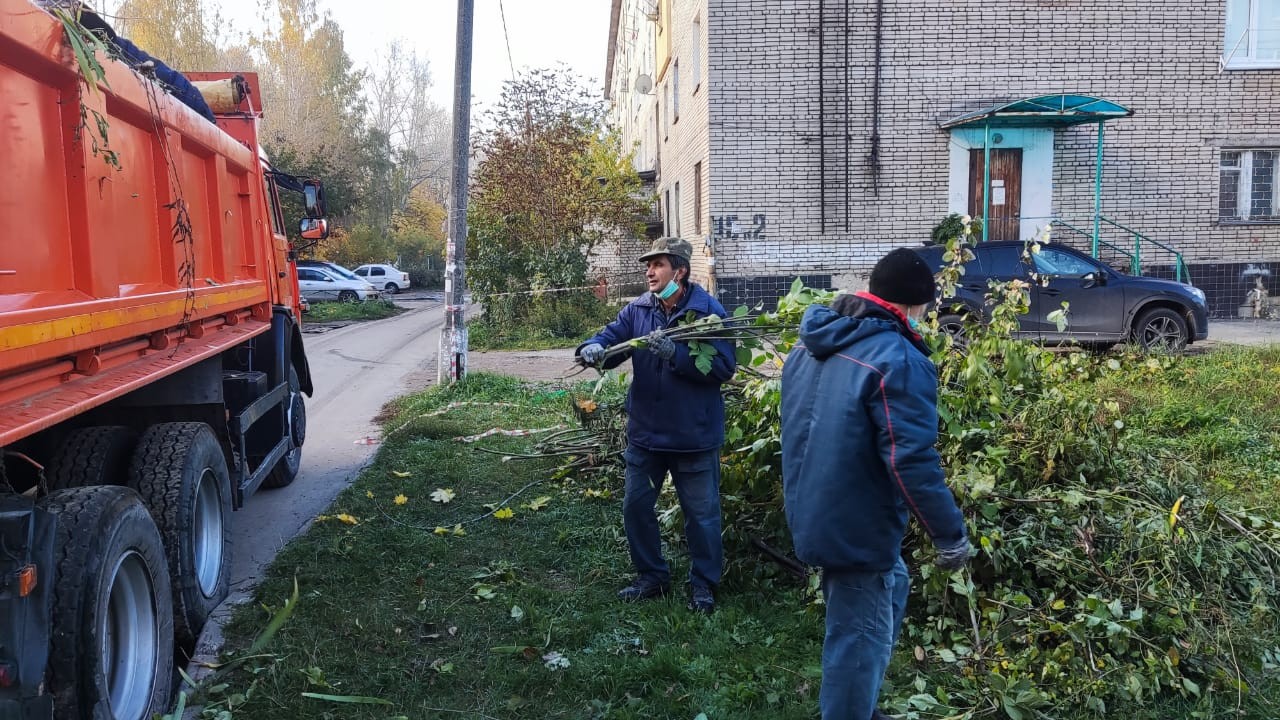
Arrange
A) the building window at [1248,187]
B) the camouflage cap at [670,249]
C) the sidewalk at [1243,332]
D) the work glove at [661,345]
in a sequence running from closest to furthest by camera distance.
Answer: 1. the work glove at [661,345]
2. the camouflage cap at [670,249]
3. the sidewalk at [1243,332]
4. the building window at [1248,187]

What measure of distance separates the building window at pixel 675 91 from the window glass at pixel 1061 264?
438 inches

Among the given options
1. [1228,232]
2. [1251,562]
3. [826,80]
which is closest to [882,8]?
[826,80]

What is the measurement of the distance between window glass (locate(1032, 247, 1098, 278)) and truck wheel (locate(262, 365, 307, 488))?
31.7 ft

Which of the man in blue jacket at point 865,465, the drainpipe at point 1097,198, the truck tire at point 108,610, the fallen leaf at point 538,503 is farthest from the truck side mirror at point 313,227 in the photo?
the drainpipe at point 1097,198

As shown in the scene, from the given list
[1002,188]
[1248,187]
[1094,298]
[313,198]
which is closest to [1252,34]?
[1248,187]

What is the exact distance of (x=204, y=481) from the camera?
483 cm

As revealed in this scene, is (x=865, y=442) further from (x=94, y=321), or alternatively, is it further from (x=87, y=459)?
(x=87, y=459)

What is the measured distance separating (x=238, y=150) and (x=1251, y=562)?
612 centimetres

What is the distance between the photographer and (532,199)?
1972cm

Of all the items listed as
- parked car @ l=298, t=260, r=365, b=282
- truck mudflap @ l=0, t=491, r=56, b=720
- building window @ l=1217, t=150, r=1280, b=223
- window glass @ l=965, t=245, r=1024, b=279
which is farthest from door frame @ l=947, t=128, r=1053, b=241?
parked car @ l=298, t=260, r=365, b=282

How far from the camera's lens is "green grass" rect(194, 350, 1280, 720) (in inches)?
149

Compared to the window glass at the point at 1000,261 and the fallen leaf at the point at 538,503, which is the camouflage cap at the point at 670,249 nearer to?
the fallen leaf at the point at 538,503

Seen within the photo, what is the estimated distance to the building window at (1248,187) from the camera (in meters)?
17.9

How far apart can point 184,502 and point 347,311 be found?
25.4 m
